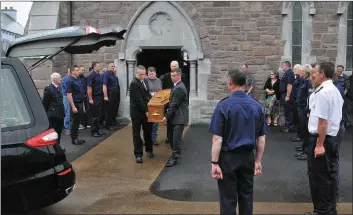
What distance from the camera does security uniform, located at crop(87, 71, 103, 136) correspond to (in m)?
9.86

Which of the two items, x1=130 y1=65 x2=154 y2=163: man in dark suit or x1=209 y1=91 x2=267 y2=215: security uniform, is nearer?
x1=209 y1=91 x2=267 y2=215: security uniform

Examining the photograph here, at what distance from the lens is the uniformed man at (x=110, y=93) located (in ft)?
34.6

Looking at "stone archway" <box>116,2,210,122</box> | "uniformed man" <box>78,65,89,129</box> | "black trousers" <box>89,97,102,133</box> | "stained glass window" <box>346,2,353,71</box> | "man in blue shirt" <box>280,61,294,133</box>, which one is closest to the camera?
"black trousers" <box>89,97,102,133</box>

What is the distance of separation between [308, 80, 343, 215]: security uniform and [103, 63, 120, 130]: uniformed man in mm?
6712

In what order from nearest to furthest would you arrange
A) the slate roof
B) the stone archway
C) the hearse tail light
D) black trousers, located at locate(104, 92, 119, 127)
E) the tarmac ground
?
the hearse tail light
the tarmac ground
the slate roof
black trousers, located at locate(104, 92, 119, 127)
the stone archway

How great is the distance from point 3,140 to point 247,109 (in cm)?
217

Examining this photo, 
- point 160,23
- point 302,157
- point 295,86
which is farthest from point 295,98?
point 160,23

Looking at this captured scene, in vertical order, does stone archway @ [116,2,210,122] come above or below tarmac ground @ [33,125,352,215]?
above

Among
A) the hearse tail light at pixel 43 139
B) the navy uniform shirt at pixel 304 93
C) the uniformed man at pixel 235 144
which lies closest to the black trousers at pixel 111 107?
the navy uniform shirt at pixel 304 93

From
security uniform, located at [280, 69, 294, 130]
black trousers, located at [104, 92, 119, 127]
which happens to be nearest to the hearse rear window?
black trousers, located at [104, 92, 119, 127]

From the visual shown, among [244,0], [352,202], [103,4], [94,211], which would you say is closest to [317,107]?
[352,202]

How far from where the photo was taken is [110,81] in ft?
35.4

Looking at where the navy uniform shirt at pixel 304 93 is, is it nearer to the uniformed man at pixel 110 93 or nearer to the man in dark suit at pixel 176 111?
the man in dark suit at pixel 176 111

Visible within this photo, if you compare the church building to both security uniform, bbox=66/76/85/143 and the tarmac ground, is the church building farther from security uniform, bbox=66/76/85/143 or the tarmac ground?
the tarmac ground
